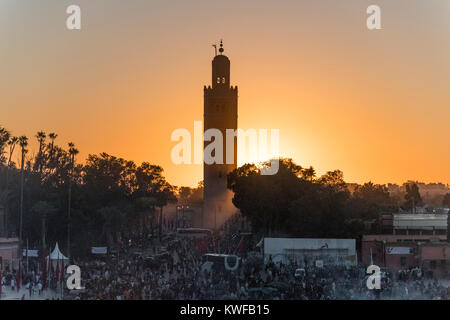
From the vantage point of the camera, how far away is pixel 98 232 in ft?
197

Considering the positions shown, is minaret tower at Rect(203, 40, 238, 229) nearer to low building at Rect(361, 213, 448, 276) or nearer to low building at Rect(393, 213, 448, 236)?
low building at Rect(361, 213, 448, 276)

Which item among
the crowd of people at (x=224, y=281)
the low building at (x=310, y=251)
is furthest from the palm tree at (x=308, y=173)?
the low building at (x=310, y=251)

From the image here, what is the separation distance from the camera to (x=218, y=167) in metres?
74.2

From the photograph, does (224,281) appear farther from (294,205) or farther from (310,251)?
(294,205)

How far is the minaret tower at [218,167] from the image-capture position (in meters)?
74.0

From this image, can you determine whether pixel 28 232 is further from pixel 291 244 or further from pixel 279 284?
pixel 279 284

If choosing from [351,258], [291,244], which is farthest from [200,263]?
[351,258]

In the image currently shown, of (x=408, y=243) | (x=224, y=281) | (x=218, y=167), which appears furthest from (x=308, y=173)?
(x=224, y=281)

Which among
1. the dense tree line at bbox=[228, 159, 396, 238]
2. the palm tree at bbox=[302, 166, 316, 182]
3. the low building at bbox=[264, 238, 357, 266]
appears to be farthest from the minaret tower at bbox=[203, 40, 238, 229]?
the low building at bbox=[264, 238, 357, 266]

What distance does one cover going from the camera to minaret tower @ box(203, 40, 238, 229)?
7400cm

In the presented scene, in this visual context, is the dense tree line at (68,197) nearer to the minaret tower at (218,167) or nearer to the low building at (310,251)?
the minaret tower at (218,167)

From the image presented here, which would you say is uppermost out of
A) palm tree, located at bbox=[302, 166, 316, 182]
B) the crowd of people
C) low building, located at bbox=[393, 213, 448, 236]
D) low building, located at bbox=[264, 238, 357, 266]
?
palm tree, located at bbox=[302, 166, 316, 182]

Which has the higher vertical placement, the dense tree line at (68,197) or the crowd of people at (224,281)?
the dense tree line at (68,197)
